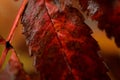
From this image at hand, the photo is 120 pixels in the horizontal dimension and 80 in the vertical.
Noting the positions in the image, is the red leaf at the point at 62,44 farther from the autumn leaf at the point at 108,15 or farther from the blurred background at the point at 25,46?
the blurred background at the point at 25,46

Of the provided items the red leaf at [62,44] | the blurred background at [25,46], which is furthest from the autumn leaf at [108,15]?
the blurred background at [25,46]

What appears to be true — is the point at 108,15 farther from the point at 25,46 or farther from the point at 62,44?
the point at 25,46

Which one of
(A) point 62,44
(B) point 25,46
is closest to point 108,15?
(A) point 62,44

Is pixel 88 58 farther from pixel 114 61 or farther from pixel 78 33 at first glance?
pixel 114 61

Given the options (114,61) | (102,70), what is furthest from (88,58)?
(114,61)

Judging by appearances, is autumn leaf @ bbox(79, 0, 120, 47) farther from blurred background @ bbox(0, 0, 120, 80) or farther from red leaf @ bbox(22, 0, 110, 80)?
blurred background @ bbox(0, 0, 120, 80)

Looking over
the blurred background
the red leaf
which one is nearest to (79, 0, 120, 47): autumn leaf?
the red leaf
